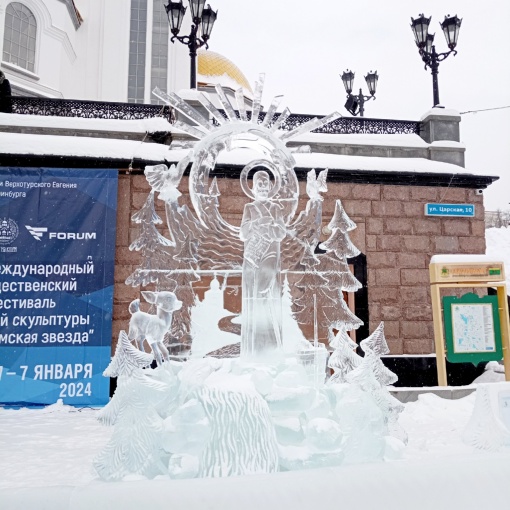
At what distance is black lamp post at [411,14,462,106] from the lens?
30.2 feet

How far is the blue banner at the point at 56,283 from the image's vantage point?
23.1 ft

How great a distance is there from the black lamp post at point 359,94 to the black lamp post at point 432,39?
132 inches

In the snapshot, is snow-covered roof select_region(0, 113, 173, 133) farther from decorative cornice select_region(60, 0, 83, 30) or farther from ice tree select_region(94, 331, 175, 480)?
decorative cornice select_region(60, 0, 83, 30)

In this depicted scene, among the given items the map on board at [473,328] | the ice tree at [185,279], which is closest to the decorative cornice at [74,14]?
the ice tree at [185,279]

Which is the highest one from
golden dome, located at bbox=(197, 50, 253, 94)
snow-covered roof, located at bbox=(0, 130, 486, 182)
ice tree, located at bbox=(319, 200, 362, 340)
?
golden dome, located at bbox=(197, 50, 253, 94)

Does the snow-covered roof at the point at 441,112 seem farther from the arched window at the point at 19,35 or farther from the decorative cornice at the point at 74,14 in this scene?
the decorative cornice at the point at 74,14

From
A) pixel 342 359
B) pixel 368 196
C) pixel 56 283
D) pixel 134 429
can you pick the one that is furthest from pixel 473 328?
pixel 56 283

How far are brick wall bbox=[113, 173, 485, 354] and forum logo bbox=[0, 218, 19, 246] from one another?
2.62m

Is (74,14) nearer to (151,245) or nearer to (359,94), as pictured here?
(359,94)

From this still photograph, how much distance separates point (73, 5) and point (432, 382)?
62.6 ft

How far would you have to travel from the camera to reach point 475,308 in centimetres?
734

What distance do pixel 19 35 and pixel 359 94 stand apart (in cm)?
1260

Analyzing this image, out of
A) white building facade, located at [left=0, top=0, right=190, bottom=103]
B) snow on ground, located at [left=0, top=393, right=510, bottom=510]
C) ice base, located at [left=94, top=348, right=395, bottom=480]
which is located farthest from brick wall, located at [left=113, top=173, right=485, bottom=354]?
white building facade, located at [left=0, top=0, right=190, bottom=103]

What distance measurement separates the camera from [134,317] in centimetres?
407
